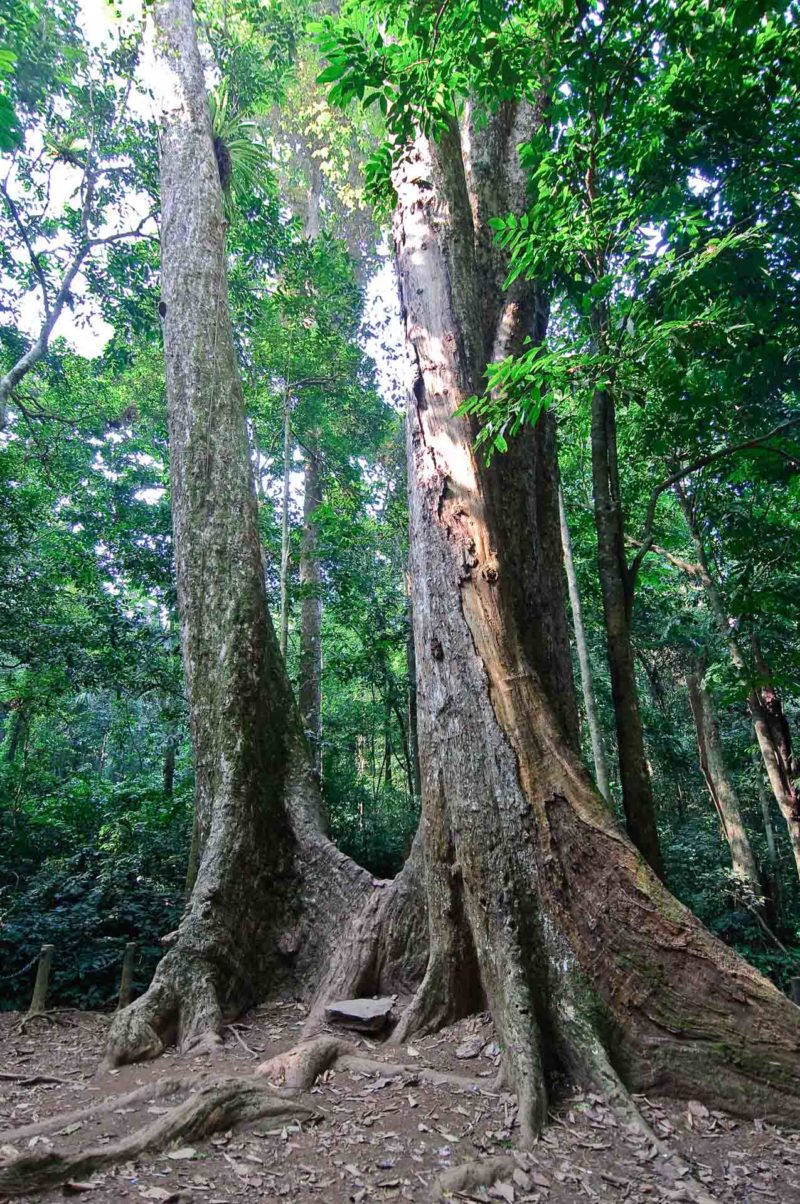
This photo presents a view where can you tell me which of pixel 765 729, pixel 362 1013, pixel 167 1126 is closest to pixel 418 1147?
pixel 167 1126

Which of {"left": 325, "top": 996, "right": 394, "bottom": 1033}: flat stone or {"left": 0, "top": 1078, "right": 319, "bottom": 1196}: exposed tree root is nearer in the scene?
{"left": 0, "top": 1078, "right": 319, "bottom": 1196}: exposed tree root

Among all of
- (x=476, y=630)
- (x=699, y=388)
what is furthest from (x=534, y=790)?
(x=699, y=388)

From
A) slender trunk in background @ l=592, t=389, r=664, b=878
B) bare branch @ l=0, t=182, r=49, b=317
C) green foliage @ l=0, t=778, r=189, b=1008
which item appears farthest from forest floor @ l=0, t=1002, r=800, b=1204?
bare branch @ l=0, t=182, r=49, b=317

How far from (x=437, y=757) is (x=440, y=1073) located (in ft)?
4.82

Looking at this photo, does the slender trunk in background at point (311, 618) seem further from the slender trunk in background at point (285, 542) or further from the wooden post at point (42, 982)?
the wooden post at point (42, 982)

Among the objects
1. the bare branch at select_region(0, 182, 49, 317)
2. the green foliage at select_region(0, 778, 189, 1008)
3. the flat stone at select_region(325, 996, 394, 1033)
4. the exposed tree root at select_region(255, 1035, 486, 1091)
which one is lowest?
the exposed tree root at select_region(255, 1035, 486, 1091)

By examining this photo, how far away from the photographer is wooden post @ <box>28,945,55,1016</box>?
482 centimetres

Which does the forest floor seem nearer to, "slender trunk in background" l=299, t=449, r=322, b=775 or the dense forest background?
the dense forest background

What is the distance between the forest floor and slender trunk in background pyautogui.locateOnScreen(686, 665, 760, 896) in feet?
21.4

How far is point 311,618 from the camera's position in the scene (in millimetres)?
11711

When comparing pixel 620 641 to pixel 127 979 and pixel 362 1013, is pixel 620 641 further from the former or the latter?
pixel 127 979

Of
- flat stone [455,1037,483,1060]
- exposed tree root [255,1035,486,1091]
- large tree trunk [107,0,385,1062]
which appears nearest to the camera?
exposed tree root [255,1035,486,1091]

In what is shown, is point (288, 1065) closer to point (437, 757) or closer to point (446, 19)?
point (437, 757)

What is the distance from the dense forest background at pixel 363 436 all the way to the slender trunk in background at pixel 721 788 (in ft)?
0.21
